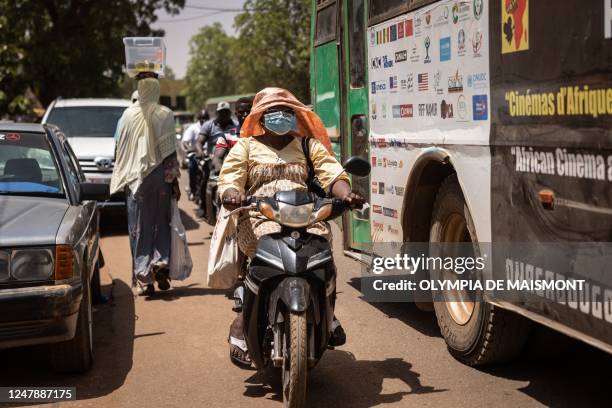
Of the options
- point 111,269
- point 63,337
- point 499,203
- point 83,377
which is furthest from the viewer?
point 111,269

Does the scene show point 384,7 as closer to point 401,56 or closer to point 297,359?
point 401,56

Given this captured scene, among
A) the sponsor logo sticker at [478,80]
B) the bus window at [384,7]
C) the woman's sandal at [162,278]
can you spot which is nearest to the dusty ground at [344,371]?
the woman's sandal at [162,278]

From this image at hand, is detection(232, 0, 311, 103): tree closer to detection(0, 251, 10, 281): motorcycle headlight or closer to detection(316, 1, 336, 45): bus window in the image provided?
detection(316, 1, 336, 45): bus window

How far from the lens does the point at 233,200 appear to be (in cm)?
508

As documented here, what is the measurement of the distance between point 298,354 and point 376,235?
2.94 m

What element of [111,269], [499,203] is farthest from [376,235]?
[111,269]

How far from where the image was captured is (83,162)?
13.5m

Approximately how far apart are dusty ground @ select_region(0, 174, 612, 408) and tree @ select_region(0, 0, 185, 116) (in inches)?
893

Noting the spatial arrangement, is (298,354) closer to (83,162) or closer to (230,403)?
(230,403)

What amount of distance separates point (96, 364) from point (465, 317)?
8.22 ft

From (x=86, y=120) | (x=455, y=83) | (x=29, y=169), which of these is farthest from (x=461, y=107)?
(x=86, y=120)

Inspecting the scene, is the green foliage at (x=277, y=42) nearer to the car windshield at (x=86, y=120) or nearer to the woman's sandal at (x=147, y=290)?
the car windshield at (x=86, y=120)

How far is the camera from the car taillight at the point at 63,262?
5.45 m

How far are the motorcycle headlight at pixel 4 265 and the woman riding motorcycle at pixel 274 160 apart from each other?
1.30 m
